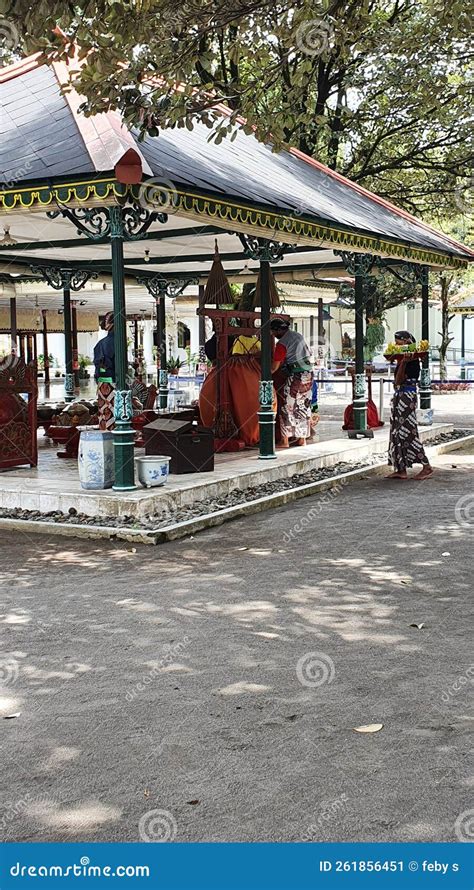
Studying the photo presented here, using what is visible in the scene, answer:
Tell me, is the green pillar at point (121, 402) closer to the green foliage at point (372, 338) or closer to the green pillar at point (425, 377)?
the green pillar at point (425, 377)

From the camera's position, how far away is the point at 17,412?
36.2 feet

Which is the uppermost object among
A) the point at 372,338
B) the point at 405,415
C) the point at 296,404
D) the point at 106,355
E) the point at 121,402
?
the point at 372,338

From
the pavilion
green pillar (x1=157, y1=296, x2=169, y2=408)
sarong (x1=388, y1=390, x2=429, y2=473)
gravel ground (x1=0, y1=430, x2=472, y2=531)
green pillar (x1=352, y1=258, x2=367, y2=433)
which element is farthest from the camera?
green pillar (x1=157, y1=296, x2=169, y2=408)

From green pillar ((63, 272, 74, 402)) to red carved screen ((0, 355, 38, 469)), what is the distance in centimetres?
492

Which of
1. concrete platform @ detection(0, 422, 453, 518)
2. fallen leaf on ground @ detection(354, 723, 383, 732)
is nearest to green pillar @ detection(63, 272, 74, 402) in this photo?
concrete platform @ detection(0, 422, 453, 518)

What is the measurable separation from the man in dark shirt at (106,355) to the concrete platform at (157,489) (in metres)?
1.15

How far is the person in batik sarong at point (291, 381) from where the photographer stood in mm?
13203

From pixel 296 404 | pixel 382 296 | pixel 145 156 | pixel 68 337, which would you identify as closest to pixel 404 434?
pixel 296 404

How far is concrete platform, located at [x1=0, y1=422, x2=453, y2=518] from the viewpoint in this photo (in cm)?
922

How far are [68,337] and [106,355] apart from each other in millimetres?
4832

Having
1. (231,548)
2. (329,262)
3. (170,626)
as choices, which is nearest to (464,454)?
(329,262)

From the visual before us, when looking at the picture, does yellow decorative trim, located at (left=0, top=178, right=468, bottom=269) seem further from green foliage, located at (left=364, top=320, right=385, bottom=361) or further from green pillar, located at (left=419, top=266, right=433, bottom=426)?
green foliage, located at (left=364, top=320, right=385, bottom=361)

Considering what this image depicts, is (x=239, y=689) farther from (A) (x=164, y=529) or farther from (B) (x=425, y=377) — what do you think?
(B) (x=425, y=377)

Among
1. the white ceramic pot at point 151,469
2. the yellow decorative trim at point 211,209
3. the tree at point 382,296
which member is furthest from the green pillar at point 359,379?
the tree at point 382,296
